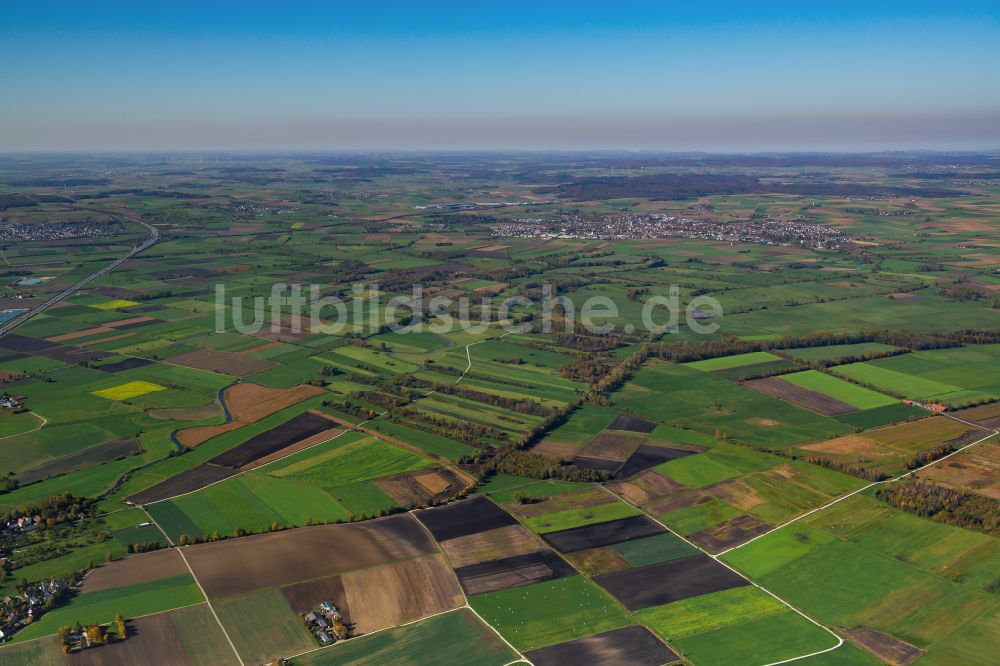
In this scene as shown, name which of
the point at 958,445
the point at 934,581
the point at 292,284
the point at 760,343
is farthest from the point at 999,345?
the point at 292,284

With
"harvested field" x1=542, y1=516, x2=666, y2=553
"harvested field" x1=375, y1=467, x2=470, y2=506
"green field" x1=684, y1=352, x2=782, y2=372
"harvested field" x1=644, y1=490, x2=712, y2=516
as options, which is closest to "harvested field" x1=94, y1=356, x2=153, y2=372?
"harvested field" x1=375, y1=467, x2=470, y2=506

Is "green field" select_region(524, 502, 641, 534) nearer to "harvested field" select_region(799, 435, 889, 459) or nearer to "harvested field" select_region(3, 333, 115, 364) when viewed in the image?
"harvested field" select_region(799, 435, 889, 459)

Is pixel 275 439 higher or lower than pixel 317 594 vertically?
higher

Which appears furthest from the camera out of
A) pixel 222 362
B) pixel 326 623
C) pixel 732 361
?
pixel 732 361

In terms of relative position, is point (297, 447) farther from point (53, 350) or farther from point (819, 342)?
point (819, 342)

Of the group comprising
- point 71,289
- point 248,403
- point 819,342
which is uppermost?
point 71,289

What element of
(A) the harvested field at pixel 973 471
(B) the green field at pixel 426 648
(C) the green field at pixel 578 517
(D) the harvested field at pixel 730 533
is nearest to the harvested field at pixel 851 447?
(A) the harvested field at pixel 973 471

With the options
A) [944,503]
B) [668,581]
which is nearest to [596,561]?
[668,581]
